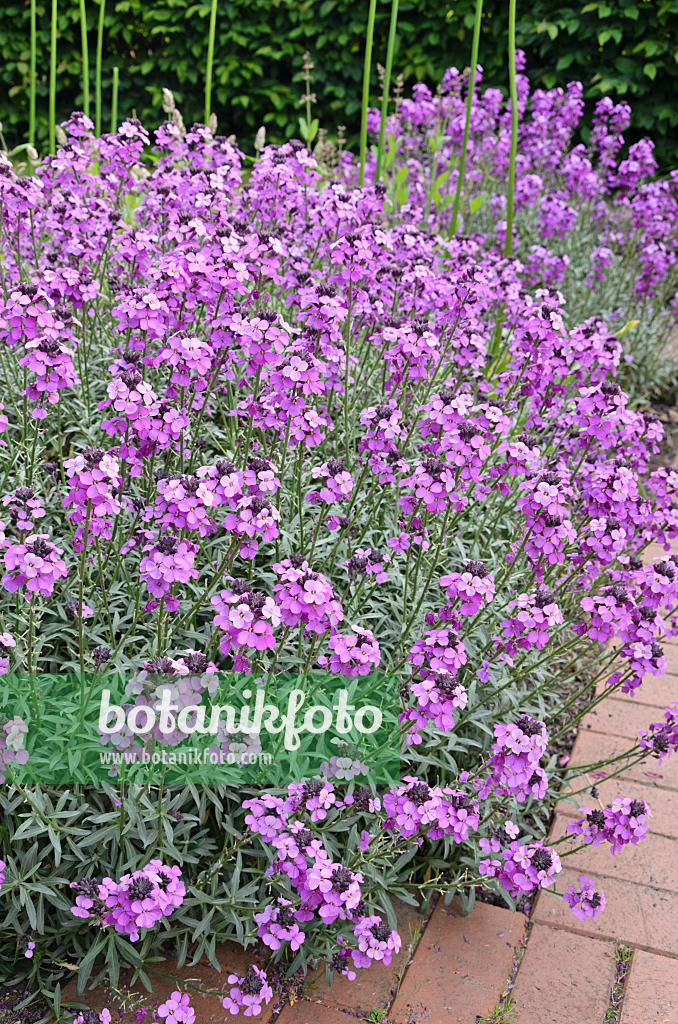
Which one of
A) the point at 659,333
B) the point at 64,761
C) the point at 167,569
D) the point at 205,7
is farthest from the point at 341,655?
the point at 205,7

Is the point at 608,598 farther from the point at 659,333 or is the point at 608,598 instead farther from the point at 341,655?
the point at 659,333

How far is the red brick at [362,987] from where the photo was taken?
2.13 m

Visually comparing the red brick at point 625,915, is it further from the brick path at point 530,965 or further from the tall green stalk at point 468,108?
the tall green stalk at point 468,108

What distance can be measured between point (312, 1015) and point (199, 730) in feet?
2.30

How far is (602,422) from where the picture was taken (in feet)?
8.76

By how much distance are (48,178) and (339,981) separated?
2.92 metres

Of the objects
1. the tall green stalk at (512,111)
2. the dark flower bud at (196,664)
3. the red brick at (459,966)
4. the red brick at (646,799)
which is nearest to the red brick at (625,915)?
the red brick at (459,966)

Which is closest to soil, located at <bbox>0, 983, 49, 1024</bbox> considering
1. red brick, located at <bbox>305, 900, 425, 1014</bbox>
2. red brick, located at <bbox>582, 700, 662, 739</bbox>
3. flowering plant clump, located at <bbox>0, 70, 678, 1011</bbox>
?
flowering plant clump, located at <bbox>0, 70, 678, 1011</bbox>

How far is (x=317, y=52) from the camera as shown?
9.15 m

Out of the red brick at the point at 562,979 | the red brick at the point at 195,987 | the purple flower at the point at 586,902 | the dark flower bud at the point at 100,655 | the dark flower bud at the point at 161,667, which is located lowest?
the red brick at the point at 562,979

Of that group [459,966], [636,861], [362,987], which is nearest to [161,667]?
[362,987]

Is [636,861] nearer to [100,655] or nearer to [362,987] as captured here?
[362,987]

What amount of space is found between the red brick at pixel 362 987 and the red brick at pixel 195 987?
0.43ft

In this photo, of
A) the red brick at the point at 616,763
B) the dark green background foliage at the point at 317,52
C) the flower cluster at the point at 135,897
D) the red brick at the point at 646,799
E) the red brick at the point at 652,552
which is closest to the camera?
the flower cluster at the point at 135,897
